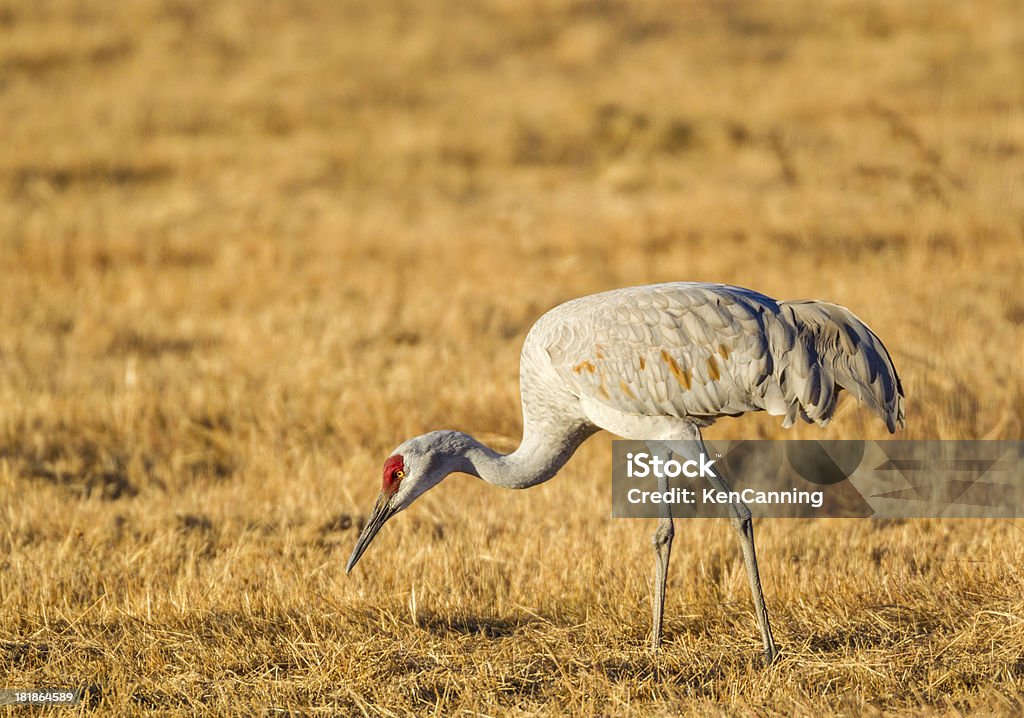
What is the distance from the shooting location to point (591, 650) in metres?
4.67

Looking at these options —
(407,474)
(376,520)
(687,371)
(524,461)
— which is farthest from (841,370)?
(376,520)

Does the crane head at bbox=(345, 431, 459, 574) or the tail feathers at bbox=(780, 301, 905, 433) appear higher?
the tail feathers at bbox=(780, 301, 905, 433)

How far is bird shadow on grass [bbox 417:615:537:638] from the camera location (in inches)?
192

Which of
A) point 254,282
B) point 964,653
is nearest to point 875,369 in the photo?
point 964,653

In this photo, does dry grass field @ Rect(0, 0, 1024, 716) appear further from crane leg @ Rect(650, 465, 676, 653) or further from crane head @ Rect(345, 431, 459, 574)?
crane head @ Rect(345, 431, 459, 574)

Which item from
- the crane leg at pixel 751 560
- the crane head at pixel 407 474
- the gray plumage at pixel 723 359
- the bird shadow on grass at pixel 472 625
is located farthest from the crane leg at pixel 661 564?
the crane head at pixel 407 474

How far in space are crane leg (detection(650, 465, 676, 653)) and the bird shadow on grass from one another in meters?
0.53

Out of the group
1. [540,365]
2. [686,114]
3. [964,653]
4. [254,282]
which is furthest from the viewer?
[686,114]

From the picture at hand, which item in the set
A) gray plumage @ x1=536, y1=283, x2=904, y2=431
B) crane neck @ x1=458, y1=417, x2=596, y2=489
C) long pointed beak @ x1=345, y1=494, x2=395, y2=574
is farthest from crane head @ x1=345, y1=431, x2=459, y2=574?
gray plumage @ x1=536, y1=283, x2=904, y2=431

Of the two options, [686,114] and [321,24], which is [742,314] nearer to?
[686,114]

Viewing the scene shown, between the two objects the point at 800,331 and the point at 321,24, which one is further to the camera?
the point at 321,24

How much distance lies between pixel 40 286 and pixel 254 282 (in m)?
1.71

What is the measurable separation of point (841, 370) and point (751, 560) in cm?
76

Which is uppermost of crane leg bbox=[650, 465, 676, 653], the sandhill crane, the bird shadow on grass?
the sandhill crane
